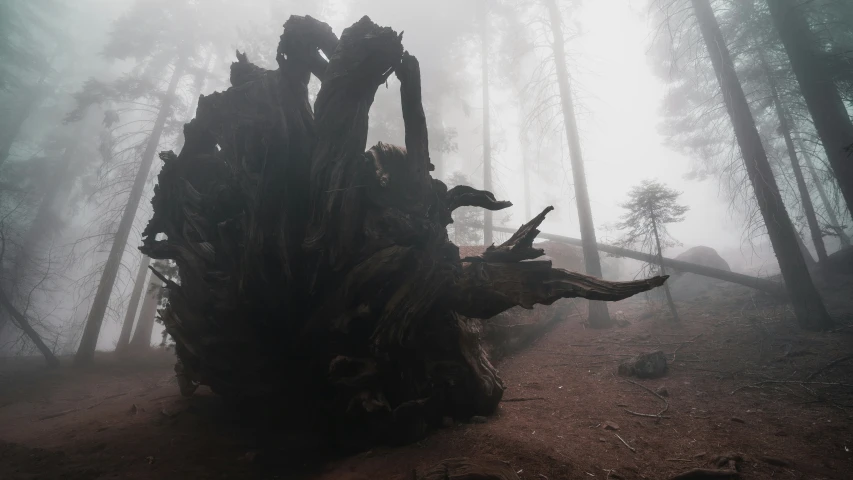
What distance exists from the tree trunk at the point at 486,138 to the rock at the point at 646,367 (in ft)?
32.4

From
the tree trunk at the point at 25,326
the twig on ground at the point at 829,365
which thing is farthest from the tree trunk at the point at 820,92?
the tree trunk at the point at 25,326

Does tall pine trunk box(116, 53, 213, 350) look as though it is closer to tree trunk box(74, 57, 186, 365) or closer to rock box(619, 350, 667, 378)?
tree trunk box(74, 57, 186, 365)

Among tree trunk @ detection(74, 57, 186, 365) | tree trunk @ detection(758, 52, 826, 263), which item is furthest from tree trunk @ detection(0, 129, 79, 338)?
tree trunk @ detection(758, 52, 826, 263)

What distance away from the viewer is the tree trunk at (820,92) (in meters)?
6.72

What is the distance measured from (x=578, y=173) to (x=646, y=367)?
815 cm

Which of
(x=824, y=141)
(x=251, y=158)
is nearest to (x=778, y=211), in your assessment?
(x=824, y=141)

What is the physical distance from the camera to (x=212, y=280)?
4.26 metres

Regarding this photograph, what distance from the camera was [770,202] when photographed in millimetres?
8031

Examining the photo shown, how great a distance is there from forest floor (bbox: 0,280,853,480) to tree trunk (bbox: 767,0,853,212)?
145 inches

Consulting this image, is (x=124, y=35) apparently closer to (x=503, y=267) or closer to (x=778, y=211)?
(x=503, y=267)

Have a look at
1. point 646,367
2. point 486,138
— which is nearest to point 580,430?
point 646,367

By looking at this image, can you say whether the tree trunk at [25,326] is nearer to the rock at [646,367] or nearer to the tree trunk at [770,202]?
the rock at [646,367]

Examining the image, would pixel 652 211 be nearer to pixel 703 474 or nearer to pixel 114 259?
pixel 703 474

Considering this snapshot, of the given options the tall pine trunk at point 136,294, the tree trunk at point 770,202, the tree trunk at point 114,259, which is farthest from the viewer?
the tall pine trunk at point 136,294
